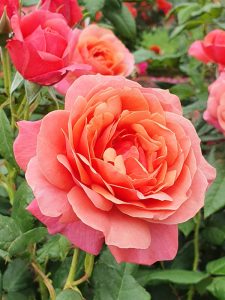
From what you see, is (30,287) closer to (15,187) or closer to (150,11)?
(15,187)

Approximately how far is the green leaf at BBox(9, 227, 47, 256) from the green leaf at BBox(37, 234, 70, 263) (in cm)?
5

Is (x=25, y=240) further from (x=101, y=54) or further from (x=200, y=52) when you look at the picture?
(x=200, y=52)

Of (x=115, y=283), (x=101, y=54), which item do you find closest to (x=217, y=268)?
(x=115, y=283)

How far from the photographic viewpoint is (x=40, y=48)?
2.39 feet

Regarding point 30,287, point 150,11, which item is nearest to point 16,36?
point 30,287

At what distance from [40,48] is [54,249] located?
0.27 m

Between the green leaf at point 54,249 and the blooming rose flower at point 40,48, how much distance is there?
0.22 m

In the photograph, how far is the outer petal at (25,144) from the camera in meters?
0.63

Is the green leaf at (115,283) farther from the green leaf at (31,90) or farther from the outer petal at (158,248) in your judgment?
the green leaf at (31,90)

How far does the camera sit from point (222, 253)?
3.59 feet

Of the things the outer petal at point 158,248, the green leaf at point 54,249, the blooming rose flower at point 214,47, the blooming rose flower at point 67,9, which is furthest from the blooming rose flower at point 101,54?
the outer petal at point 158,248

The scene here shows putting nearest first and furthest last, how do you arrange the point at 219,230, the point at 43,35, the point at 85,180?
the point at 85,180 → the point at 43,35 → the point at 219,230

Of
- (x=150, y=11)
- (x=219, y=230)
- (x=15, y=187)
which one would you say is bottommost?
(x=150, y=11)

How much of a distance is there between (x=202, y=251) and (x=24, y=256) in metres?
0.46
